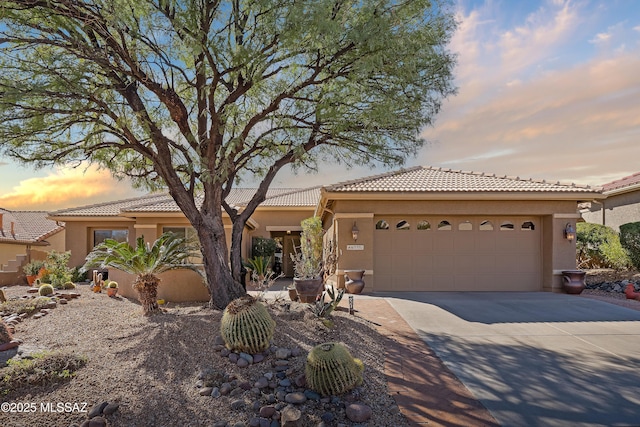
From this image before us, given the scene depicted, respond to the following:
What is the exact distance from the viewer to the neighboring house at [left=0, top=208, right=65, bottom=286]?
2241 cm

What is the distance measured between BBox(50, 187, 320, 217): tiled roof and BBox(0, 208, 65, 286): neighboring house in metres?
1.80

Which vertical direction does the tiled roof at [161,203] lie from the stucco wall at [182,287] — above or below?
above

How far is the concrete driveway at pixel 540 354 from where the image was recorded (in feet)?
15.6

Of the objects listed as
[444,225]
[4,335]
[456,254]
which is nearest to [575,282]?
[456,254]

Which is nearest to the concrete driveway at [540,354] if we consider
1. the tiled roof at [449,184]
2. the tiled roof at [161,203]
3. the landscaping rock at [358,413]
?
the landscaping rock at [358,413]

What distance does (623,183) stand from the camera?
20.1 meters

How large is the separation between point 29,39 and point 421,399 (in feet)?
28.3

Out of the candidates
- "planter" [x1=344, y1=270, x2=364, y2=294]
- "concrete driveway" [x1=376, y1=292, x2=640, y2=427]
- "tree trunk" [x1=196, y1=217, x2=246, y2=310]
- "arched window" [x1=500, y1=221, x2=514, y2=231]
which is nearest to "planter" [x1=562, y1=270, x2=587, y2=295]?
"concrete driveway" [x1=376, y1=292, x2=640, y2=427]

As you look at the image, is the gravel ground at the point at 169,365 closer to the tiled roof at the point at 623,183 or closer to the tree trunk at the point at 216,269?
the tree trunk at the point at 216,269

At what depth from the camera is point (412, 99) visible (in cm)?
883

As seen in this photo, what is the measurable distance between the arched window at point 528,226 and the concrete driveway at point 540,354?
291cm

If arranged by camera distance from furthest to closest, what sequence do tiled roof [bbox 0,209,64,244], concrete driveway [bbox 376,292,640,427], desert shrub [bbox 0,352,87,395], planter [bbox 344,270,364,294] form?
tiled roof [bbox 0,209,64,244] < planter [bbox 344,270,364,294] < desert shrub [bbox 0,352,87,395] < concrete driveway [bbox 376,292,640,427]

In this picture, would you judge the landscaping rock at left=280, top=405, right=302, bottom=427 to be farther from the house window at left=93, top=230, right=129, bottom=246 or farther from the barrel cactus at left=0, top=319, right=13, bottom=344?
the house window at left=93, top=230, right=129, bottom=246

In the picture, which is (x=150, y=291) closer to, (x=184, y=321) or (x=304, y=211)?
(x=184, y=321)
